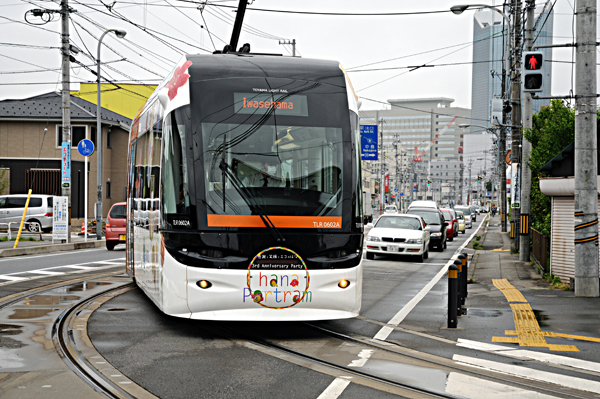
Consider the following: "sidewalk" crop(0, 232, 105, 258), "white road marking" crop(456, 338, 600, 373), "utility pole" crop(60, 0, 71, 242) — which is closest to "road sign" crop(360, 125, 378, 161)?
"sidewalk" crop(0, 232, 105, 258)

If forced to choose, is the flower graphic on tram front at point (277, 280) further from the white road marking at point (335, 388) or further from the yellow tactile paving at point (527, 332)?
the yellow tactile paving at point (527, 332)

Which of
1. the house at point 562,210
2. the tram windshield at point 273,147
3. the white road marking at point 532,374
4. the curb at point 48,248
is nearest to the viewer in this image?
the white road marking at point 532,374

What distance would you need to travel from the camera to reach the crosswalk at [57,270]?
51.5 ft

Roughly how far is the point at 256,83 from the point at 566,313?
20.6 feet

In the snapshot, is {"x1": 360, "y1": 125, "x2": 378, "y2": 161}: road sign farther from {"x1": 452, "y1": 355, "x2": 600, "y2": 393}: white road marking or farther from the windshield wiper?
{"x1": 452, "y1": 355, "x2": 600, "y2": 393}: white road marking

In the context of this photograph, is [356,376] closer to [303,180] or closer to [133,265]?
[303,180]

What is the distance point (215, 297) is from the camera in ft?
27.1

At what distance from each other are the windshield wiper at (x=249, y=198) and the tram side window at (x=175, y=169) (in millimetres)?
483

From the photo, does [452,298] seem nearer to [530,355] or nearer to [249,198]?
[530,355]

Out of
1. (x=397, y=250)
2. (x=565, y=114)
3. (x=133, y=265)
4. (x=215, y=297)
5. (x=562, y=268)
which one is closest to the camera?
(x=215, y=297)

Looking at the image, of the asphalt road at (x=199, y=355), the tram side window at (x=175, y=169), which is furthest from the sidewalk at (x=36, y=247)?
the tram side window at (x=175, y=169)

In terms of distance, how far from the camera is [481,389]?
6410 mm

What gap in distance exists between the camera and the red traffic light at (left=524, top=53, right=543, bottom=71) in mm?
13492

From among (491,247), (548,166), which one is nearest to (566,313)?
(548,166)
